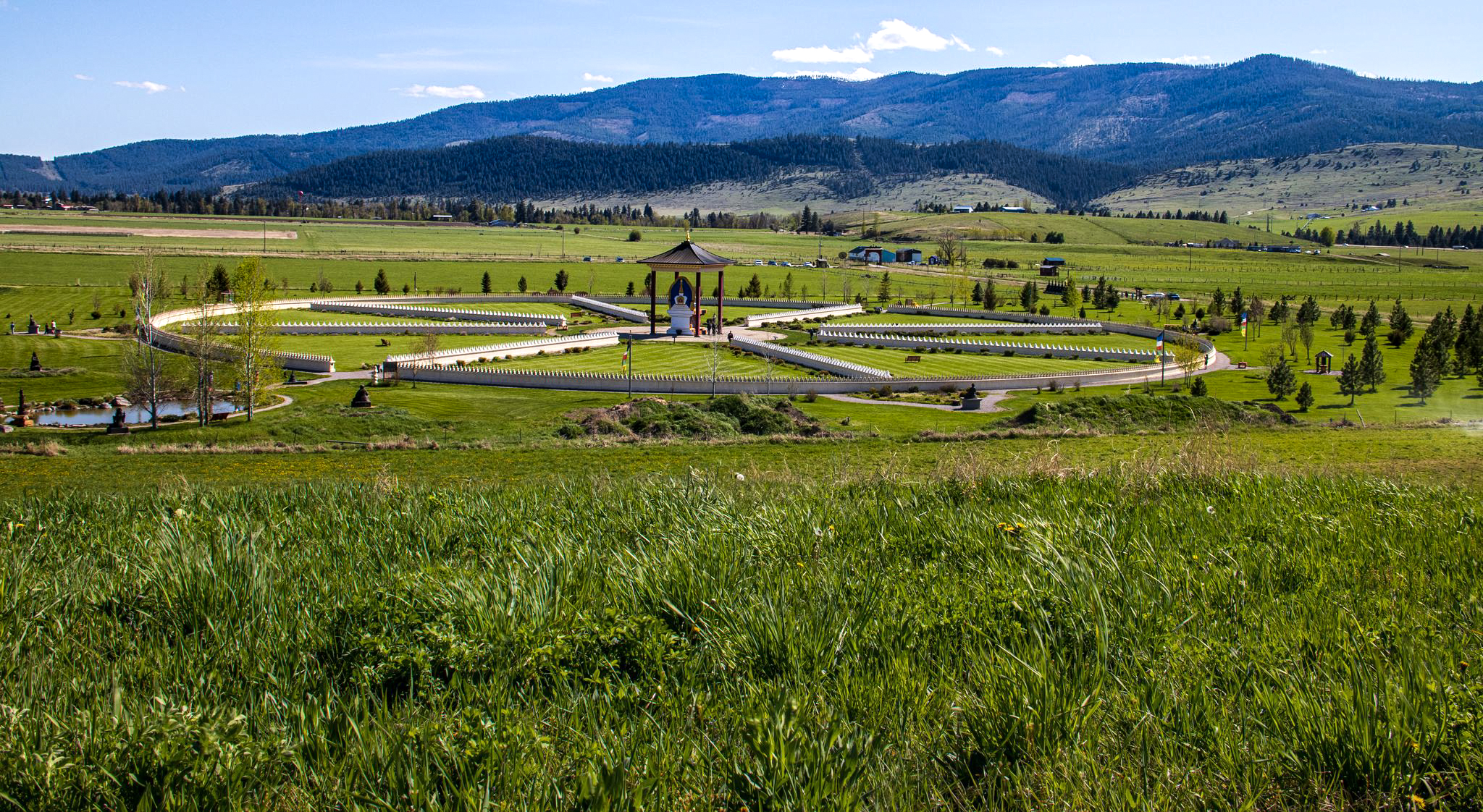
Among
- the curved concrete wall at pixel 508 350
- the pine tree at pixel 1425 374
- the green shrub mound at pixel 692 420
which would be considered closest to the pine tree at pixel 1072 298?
the pine tree at pixel 1425 374

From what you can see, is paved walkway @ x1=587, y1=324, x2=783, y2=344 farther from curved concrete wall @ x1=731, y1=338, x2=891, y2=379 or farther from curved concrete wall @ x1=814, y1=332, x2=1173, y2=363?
curved concrete wall @ x1=814, y1=332, x2=1173, y2=363

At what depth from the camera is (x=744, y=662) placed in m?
5.16

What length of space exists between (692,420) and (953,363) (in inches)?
897

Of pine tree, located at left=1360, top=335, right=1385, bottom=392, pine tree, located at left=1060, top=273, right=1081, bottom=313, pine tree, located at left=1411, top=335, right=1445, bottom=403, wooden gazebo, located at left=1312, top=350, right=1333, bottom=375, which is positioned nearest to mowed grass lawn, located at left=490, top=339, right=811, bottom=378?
pine tree, located at left=1360, top=335, right=1385, bottom=392

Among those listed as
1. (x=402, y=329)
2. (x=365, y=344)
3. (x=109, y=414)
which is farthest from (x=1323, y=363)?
(x=109, y=414)

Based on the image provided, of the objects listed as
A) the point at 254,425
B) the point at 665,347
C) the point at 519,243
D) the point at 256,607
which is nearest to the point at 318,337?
the point at 665,347

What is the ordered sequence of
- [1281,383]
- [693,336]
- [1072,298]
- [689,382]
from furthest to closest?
[1072,298]
[693,336]
[689,382]
[1281,383]

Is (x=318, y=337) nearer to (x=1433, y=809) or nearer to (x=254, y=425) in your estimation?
(x=254, y=425)

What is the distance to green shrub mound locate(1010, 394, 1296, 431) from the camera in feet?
98.9

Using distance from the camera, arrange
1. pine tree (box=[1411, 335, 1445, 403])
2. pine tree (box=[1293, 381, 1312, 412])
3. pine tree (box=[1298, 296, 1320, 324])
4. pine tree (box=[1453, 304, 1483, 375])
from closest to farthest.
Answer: pine tree (box=[1293, 381, 1312, 412]), pine tree (box=[1411, 335, 1445, 403]), pine tree (box=[1453, 304, 1483, 375]), pine tree (box=[1298, 296, 1320, 324])

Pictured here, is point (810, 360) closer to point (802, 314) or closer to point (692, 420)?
point (692, 420)

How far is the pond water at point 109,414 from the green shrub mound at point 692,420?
12729mm

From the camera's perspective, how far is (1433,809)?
13.4ft

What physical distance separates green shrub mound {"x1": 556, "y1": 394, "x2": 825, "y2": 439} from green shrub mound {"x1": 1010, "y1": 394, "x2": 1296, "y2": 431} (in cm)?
680
